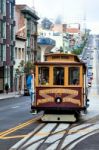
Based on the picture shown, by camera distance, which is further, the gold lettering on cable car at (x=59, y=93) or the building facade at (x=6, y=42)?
the building facade at (x=6, y=42)

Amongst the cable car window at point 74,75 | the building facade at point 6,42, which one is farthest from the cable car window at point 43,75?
the building facade at point 6,42

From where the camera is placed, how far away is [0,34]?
74.5 metres

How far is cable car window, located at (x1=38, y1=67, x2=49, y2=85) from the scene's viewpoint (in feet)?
72.2

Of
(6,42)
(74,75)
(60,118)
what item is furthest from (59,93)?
(6,42)

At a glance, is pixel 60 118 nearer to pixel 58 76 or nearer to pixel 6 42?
pixel 58 76

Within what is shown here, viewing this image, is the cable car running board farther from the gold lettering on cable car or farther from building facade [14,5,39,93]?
building facade [14,5,39,93]

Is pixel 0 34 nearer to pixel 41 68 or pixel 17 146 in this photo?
pixel 41 68

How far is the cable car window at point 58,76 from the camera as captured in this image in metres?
21.9

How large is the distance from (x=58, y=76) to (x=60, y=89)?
1.81 feet

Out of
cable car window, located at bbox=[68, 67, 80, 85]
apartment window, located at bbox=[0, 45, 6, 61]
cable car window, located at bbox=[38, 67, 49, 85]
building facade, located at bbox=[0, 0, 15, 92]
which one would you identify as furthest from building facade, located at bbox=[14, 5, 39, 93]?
cable car window, located at bbox=[68, 67, 80, 85]

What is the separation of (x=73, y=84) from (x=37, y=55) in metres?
84.0

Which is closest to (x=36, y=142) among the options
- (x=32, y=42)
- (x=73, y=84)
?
(x=73, y=84)

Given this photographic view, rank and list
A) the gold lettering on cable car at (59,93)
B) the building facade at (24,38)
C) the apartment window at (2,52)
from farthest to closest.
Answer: the building facade at (24,38) < the apartment window at (2,52) < the gold lettering on cable car at (59,93)

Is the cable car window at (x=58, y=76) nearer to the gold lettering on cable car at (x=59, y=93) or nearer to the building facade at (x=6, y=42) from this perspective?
the gold lettering on cable car at (x=59, y=93)
